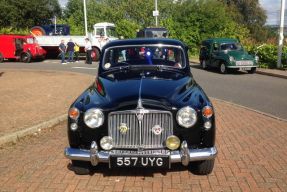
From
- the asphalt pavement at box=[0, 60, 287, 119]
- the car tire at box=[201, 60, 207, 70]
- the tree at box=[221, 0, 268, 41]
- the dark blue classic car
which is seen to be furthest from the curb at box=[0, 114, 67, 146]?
the tree at box=[221, 0, 268, 41]

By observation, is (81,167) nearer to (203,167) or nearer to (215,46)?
(203,167)

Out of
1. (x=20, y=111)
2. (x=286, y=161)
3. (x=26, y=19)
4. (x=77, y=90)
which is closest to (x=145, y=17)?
(x=26, y=19)

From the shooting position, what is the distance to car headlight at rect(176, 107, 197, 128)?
15.6 ft

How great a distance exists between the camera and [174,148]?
15.6 ft

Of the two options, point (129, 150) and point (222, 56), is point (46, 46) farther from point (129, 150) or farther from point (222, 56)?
point (129, 150)

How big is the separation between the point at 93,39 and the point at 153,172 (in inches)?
900

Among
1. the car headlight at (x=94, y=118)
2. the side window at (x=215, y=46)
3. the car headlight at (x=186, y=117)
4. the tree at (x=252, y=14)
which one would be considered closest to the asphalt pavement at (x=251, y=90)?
the side window at (x=215, y=46)

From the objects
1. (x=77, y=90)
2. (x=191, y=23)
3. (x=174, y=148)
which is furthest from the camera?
(x=191, y=23)

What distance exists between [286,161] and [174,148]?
204 centimetres

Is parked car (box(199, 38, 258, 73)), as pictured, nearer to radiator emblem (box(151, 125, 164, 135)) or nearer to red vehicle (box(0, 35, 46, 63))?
red vehicle (box(0, 35, 46, 63))

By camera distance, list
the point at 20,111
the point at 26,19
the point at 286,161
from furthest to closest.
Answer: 1. the point at 26,19
2. the point at 20,111
3. the point at 286,161

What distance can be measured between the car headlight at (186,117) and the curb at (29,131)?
3509 mm

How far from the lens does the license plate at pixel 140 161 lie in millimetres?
4598

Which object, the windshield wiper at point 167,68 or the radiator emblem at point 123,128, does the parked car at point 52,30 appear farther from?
the radiator emblem at point 123,128
